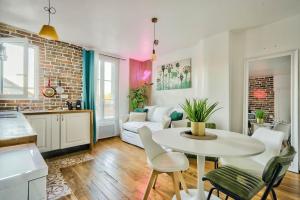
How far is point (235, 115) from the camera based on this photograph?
2908 mm

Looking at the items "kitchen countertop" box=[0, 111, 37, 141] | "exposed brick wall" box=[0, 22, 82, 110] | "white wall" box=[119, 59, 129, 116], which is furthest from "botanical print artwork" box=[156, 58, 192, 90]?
"kitchen countertop" box=[0, 111, 37, 141]

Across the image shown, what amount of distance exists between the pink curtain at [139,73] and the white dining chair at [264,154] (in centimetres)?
352

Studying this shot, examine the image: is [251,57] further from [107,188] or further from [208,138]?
[107,188]

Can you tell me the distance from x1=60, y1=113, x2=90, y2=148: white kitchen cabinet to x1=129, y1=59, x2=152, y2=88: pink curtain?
1.95 metres

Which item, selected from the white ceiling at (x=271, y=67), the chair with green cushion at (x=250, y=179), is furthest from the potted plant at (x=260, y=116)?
the chair with green cushion at (x=250, y=179)

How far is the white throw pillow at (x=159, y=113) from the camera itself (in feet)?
12.4

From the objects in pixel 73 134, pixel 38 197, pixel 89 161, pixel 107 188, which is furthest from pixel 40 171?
A: pixel 73 134

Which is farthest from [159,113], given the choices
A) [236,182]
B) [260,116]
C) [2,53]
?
[2,53]

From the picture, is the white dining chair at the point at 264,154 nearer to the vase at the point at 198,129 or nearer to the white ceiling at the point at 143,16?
the vase at the point at 198,129

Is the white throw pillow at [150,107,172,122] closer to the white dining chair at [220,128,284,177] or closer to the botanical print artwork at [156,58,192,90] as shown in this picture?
the botanical print artwork at [156,58,192,90]

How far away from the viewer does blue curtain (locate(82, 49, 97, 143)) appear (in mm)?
3686

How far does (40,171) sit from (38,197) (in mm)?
109

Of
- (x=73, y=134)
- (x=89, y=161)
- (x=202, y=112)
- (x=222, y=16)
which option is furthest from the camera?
(x=73, y=134)

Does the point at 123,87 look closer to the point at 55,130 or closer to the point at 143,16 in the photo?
the point at 55,130
